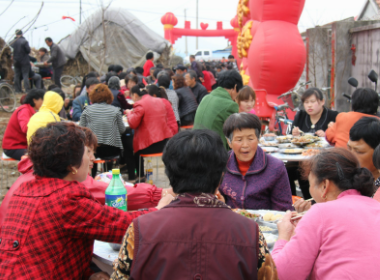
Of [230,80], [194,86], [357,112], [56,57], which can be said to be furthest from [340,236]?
[56,57]

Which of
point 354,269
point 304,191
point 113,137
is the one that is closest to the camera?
point 354,269

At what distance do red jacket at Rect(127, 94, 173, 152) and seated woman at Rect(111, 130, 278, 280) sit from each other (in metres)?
4.39

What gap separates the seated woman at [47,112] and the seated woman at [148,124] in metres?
1.17

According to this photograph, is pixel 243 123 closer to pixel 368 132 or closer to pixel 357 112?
pixel 368 132

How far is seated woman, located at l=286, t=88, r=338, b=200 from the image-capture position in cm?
→ 470

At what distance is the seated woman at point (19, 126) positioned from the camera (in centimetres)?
521

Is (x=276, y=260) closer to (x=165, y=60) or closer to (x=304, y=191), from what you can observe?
(x=304, y=191)

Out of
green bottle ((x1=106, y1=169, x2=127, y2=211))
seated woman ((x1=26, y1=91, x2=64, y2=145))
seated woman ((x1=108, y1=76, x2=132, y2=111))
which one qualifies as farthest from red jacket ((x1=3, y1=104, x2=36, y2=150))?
green bottle ((x1=106, y1=169, x2=127, y2=211))

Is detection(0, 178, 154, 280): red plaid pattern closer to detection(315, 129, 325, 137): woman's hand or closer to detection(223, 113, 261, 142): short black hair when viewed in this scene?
detection(223, 113, 261, 142): short black hair

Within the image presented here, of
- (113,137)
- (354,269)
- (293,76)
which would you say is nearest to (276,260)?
(354,269)

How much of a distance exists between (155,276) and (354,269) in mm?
837

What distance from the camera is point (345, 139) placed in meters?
3.98

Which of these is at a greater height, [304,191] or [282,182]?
[282,182]

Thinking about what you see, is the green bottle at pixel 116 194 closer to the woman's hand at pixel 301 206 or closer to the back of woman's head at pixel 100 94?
the woman's hand at pixel 301 206
